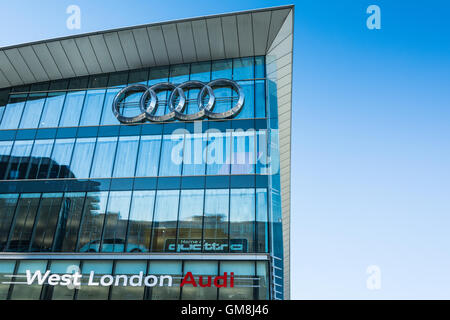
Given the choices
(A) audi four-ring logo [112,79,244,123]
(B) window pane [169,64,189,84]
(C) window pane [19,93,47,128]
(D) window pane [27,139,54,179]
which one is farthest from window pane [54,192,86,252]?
(B) window pane [169,64,189,84]

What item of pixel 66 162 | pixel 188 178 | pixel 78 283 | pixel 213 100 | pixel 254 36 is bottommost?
pixel 78 283

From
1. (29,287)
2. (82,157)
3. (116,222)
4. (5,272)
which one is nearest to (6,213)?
(5,272)

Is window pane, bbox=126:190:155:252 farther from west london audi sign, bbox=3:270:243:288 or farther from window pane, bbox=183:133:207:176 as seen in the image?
window pane, bbox=183:133:207:176

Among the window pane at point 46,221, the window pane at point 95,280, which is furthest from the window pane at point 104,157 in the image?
the window pane at point 95,280

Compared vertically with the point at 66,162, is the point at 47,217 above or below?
below

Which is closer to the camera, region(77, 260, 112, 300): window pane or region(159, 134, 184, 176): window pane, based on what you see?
region(77, 260, 112, 300): window pane

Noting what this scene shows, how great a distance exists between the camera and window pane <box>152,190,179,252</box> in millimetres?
18391

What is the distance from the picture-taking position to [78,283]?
59.0ft

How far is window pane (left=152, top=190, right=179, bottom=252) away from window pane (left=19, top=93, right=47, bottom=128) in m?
10.3
